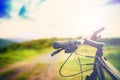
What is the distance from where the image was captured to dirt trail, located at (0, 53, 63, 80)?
342 centimetres

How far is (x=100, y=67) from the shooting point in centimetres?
342

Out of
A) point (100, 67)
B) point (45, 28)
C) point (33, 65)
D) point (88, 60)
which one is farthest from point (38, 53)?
point (100, 67)

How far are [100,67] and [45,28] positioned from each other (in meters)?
0.64

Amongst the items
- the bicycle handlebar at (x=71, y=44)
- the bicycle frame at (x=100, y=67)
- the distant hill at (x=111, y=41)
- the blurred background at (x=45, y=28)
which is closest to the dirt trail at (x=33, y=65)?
the blurred background at (x=45, y=28)

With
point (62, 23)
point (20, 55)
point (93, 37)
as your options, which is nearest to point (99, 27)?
point (93, 37)

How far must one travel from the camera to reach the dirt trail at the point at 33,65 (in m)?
3.42

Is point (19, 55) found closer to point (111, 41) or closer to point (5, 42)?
point (5, 42)

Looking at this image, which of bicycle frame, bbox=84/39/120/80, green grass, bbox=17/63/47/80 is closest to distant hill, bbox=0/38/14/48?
green grass, bbox=17/63/47/80

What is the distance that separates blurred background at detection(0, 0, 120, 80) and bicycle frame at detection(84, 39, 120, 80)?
0.07 m

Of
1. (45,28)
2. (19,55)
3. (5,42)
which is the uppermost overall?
(45,28)

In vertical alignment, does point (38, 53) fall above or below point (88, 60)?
above

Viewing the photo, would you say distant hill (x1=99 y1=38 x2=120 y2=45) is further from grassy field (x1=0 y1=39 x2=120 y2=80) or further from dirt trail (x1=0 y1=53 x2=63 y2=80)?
dirt trail (x1=0 y1=53 x2=63 y2=80)

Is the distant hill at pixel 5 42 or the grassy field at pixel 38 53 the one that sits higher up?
the distant hill at pixel 5 42

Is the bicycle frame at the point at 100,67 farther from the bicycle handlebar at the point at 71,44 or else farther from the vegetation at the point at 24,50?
the vegetation at the point at 24,50
